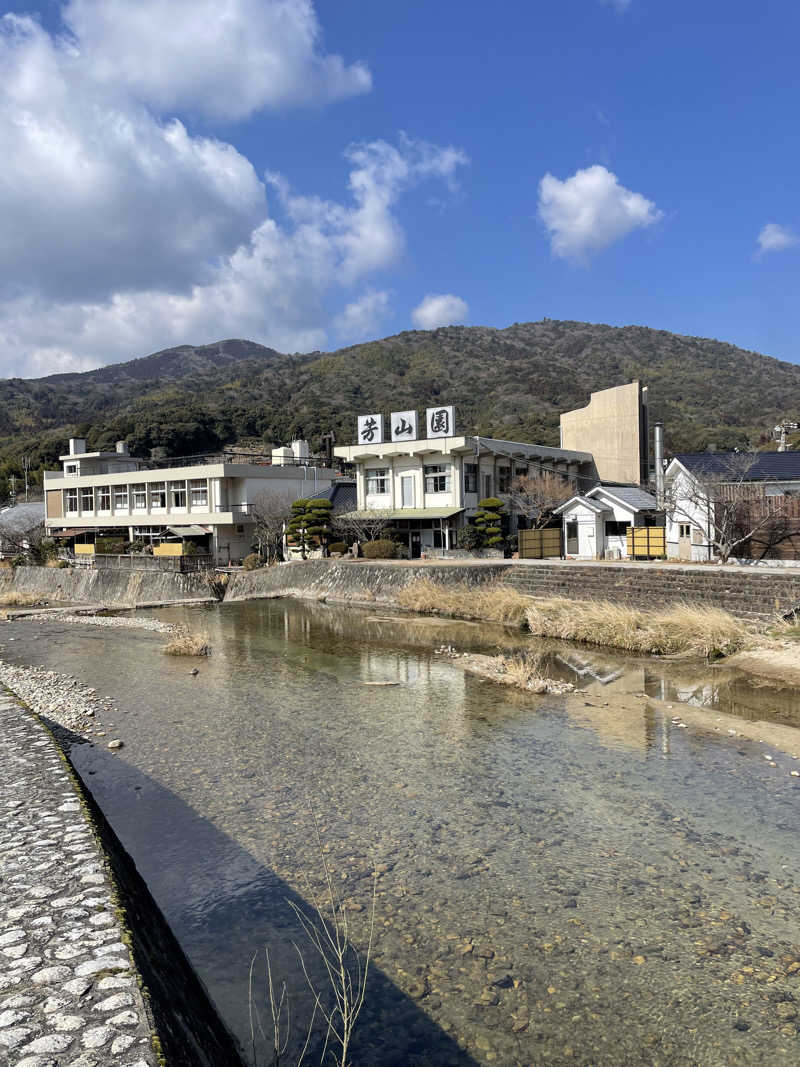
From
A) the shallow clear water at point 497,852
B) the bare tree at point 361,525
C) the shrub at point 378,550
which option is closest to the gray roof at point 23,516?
the bare tree at point 361,525

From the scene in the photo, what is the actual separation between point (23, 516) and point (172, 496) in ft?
58.5

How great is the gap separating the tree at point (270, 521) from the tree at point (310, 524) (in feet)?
4.95

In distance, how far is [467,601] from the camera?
902 inches

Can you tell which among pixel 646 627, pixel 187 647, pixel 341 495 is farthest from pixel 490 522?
pixel 187 647

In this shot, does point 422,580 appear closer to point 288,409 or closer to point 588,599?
point 588,599

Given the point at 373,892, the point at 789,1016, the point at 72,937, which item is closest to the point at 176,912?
the point at 373,892

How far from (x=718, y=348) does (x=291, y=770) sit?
351 feet

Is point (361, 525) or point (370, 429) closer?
point (361, 525)

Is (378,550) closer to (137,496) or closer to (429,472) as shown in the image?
(429,472)

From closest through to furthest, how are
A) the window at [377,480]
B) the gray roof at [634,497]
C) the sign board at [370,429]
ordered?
the gray roof at [634,497] → the sign board at [370,429] → the window at [377,480]

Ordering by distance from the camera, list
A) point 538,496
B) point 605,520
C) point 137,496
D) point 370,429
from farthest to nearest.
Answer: point 137,496 < point 370,429 < point 538,496 < point 605,520

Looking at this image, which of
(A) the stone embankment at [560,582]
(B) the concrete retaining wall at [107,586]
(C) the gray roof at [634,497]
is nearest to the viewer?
(A) the stone embankment at [560,582]

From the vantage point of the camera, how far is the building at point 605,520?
2916 centimetres

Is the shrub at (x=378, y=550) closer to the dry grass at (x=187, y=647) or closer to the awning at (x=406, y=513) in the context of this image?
the awning at (x=406, y=513)
